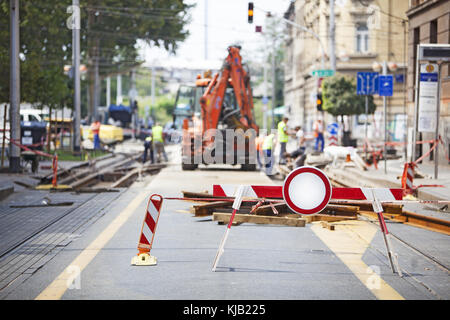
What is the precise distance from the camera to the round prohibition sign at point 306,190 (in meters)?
8.73

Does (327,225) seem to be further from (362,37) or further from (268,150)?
(362,37)

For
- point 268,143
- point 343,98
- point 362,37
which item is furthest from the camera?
point 362,37

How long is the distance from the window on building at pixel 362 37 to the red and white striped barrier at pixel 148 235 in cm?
5308

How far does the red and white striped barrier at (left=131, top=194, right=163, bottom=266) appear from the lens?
8703 mm

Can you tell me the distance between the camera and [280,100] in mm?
103375

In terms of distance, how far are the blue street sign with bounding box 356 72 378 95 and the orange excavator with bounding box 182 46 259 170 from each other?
3.63 meters

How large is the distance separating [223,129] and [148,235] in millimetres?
17913

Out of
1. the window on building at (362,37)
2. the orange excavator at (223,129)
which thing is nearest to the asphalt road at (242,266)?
the orange excavator at (223,129)

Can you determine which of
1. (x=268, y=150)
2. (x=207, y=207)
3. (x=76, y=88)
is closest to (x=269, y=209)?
(x=207, y=207)

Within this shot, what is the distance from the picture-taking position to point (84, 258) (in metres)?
9.17

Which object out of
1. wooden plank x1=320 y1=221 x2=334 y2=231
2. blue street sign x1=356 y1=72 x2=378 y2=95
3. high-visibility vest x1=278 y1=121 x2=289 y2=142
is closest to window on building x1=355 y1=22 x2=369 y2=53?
high-visibility vest x1=278 y1=121 x2=289 y2=142

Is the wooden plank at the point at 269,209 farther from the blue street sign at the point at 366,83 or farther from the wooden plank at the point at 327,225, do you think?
the blue street sign at the point at 366,83

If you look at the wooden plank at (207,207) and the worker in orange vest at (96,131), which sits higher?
the worker in orange vest at (96,131)
